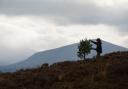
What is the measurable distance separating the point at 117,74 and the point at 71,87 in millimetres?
3408

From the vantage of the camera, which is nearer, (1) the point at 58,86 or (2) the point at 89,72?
(1) the point at 58,86

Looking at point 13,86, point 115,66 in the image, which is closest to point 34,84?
point 13,86

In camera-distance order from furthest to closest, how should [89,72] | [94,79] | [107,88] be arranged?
[89,72] → [94,79] → [107,88]

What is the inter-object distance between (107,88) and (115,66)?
14.0ft

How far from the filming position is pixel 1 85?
91.5ft

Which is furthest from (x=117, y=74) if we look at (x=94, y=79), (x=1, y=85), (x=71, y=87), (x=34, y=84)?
(x=1, y=85)

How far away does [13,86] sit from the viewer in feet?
90.1

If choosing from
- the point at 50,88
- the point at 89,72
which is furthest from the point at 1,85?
the point at 89,72

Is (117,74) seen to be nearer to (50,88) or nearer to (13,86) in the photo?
(50,88)

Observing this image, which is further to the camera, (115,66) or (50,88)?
(115,66)

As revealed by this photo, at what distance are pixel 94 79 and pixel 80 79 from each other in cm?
96

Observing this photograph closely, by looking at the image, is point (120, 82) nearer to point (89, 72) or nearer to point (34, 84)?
point (89, 72)

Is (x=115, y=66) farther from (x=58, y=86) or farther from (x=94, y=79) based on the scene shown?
(x=58, y=86)

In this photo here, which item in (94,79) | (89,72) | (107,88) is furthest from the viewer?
(89,72)
